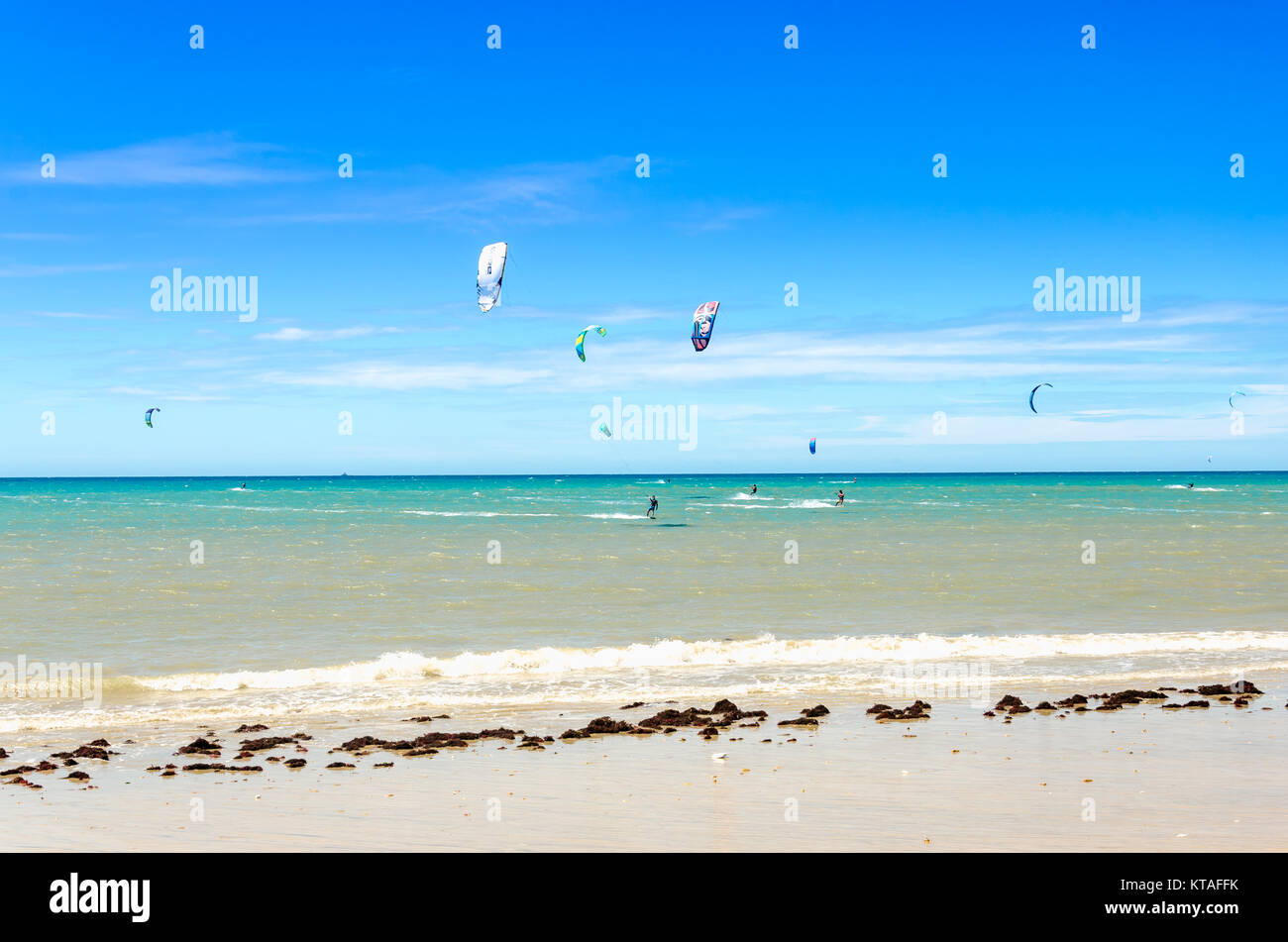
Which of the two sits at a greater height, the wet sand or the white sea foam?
the wet sand

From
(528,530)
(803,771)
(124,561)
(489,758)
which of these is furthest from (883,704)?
(528,530)

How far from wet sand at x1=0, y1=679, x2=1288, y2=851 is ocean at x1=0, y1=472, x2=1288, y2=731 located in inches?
106

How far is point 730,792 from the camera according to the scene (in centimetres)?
837

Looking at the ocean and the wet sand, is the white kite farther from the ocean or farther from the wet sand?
the wet sand

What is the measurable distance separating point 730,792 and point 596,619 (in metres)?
12.2

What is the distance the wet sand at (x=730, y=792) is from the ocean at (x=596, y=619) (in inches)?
106

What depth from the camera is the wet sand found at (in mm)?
7211

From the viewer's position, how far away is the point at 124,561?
109 ft

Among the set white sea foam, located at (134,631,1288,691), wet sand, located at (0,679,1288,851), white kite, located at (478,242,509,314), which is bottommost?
white sea foam, located at (134,631,1288,691)

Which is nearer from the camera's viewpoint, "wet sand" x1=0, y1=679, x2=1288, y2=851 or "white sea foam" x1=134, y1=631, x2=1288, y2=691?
"wet sand" x1=0, y1=679, x2=1288, y2=851

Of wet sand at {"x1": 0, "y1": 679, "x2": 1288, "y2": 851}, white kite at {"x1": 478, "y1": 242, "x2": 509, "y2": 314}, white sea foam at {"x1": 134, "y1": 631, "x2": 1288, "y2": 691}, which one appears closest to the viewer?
wet sand at {"x1": 0, "y1": 679, "x2": 1288, "y2": 851}

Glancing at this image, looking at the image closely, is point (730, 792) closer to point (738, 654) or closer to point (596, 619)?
point (738, 654)

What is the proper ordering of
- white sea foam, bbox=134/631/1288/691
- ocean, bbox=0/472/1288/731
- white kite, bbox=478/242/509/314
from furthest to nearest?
white kite, bbox=478/242/509/314
white sea foam, bbox=134/631/1288/691
ocean, bbox=0/472/1288/731

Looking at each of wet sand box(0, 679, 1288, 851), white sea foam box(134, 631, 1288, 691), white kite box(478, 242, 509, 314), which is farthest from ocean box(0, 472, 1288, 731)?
white kite box(478, 242, 509, 314)
